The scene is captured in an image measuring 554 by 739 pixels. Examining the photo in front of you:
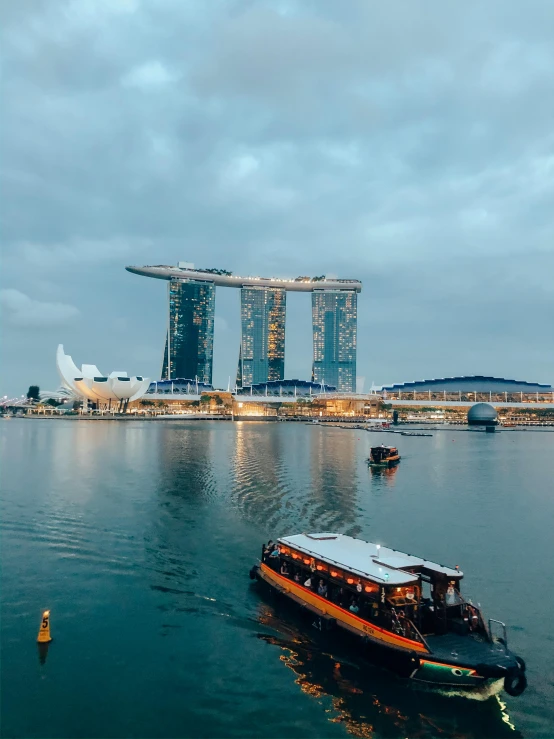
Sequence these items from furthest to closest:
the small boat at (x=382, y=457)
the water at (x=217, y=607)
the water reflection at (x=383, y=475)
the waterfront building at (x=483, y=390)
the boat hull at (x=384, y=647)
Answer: the waterfront building at (x=483, y=390) < the small boat at (x=382, y=457) < the water reflection at (x=383, y=475) < the boat hull at (x=384, y=647) < the water at (x=217, y=607)

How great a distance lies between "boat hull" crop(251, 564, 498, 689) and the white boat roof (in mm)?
1258

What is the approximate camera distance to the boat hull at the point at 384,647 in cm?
1271

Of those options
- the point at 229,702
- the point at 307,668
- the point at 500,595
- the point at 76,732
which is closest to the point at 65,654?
the point at 76,732

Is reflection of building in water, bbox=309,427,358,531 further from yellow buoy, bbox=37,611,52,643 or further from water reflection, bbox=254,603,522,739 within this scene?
yellow buoy, bbox=37,611,52,643

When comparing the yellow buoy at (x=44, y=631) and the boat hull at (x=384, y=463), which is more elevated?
the boat hull at (x=384, y=463)

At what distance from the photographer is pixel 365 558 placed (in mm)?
16938

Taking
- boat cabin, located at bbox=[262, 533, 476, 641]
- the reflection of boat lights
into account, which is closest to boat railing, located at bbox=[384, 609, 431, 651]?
boat cabin, located at bbox=[262, 533, 476, 641]

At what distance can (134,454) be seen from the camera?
58219 millimetres

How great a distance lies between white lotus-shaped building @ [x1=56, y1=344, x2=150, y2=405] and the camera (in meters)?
162

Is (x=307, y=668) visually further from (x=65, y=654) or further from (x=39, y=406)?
Result: (x=39, y=406)

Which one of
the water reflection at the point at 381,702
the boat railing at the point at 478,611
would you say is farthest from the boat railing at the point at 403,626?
the boat railing at the point at 478,611

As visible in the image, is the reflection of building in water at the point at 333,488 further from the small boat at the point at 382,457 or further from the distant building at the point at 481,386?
the distant building at the point at 481,386

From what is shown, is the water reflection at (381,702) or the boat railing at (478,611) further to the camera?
the boat railing at (478,611)

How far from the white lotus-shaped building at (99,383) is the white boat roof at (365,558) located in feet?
491
